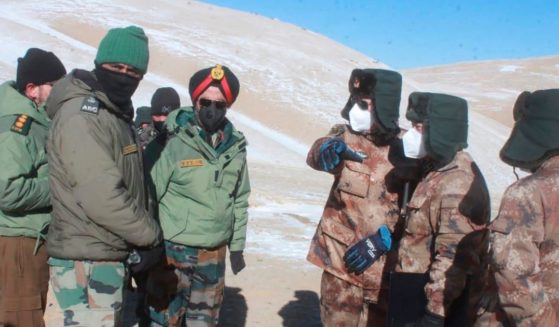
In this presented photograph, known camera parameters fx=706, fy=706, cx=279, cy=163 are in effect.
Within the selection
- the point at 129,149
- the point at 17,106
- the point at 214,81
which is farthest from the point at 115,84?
the point at 214,81

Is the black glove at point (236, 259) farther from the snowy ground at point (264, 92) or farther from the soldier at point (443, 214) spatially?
the snowy ground at point (264, 92)

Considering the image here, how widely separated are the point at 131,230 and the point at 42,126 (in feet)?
3.53

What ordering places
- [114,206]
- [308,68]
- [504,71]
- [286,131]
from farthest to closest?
[504,71] < [308,68] < [286,131] < [114,206]

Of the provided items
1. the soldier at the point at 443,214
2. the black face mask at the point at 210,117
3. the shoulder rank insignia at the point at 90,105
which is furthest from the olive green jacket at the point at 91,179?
the soldier at the point at 443,214

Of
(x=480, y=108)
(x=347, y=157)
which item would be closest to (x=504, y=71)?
(x=480, y=108)

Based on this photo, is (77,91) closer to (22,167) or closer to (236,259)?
(22,167)

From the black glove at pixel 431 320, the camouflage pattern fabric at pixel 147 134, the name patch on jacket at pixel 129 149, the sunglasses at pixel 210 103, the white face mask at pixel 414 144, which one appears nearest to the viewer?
the black glove at pixel 431 320

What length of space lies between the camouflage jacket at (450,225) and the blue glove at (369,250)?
51cm

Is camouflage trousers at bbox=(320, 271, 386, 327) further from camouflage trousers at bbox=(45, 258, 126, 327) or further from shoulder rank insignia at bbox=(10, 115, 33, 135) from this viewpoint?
shoulder rank insignia at bbox=(10, 115, 33, 135)

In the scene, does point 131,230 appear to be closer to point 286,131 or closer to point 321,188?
point 321,188

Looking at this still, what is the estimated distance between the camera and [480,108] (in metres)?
50.1

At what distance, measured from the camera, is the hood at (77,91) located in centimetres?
338

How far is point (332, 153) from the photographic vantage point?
4070 mm

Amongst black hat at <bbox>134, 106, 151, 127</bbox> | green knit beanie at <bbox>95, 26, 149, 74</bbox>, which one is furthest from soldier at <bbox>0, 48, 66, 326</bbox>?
Result: black hat at <bbox>134, 106, 151, 127</bbox>
